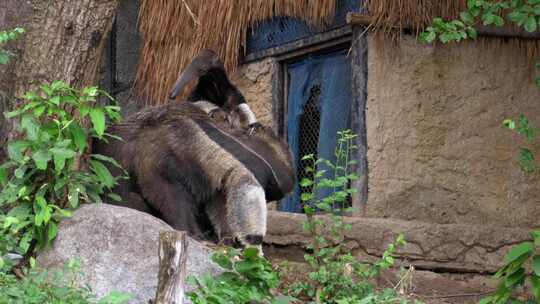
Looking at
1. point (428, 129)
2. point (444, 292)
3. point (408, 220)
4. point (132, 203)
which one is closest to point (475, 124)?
point (428, 129)

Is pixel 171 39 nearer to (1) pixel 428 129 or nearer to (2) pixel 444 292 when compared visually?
(1) pixel 428 129

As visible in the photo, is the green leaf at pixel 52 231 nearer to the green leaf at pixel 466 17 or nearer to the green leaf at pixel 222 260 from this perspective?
the green leaf at pixel 222 260

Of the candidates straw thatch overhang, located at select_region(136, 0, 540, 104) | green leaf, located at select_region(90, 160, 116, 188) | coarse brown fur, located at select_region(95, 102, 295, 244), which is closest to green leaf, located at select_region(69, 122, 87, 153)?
green leaf, located at select_region(90, 160, 116, 188)

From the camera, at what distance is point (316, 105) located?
9133 mm

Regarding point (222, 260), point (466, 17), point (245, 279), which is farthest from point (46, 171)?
point (466, 17)

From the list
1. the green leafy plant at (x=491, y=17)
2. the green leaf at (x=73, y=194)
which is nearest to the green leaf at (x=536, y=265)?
the green leafy plant at (x=491, y=17)

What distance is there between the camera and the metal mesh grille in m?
9.14

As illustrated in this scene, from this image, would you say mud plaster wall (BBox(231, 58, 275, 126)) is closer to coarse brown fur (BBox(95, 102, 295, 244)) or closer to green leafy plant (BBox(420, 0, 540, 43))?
coarse brown fur (BBox(95, 102, 295, 244))

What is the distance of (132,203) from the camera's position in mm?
7012

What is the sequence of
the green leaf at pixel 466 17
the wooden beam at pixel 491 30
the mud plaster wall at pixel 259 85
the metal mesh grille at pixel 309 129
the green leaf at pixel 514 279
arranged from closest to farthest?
the green leaf at pixel 514 279, the green leaf at pixel 466 17, the wooden beam at pixel 491 30, the metal mesh grille at pixel 309 129, the mud plaster wall at pixel 259 85

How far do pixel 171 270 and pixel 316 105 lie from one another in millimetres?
4758

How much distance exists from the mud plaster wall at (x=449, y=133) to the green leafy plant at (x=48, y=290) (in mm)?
3679

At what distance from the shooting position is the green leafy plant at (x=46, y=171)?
560 cm

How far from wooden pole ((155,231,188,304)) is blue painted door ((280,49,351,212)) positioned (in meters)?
4.27
